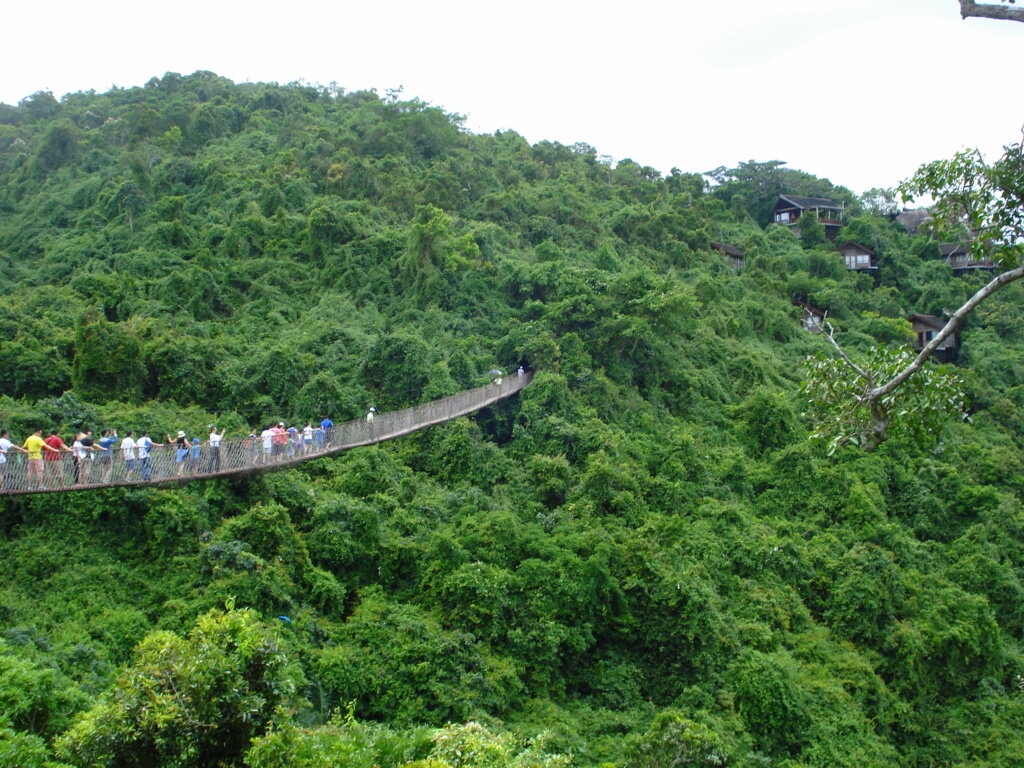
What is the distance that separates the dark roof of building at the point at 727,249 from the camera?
117 ft

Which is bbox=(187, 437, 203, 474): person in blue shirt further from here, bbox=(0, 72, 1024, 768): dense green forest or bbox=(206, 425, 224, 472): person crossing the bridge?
bbox=(0, 72, 1024, 768): dense green forest

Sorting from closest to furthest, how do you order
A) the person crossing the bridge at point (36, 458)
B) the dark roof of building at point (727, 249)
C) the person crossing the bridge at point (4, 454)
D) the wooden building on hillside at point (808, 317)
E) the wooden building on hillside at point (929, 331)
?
the person crossing the bridge at point (4, 454) → the person crossing the bridge at point (36, 458) → the wooden building on hillside at point (808, 317) → the wooden building on hillside at point (929, 331) → the dark roof of building at point (727, 249)

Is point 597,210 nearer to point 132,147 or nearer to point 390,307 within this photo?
point 390,307

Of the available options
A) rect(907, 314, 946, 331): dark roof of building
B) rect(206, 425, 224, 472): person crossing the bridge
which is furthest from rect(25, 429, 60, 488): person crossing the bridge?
rect(907, 314, 946, 331): dark roof of building

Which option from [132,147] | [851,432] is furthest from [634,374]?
[132,147]

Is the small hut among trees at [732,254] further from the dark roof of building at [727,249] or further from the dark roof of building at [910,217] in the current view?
the dark roof of building at [910,217]

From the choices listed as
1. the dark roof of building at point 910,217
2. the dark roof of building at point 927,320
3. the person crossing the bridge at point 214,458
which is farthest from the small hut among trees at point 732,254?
the person crossing the bridge at point 214,458

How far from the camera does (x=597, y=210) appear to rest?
109ft

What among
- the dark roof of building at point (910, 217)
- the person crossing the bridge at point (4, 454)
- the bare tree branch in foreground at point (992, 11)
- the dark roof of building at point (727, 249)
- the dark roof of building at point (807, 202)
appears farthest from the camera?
the dark roof of building at point (910, 217)

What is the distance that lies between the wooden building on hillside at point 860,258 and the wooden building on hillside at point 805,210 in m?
3.42

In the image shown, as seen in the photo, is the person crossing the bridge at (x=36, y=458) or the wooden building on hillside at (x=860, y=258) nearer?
the person crossing the bridge at (x=36, y=458)

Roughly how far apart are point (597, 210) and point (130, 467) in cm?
2573

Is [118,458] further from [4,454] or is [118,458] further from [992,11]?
[992,11]

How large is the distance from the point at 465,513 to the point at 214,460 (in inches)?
201
